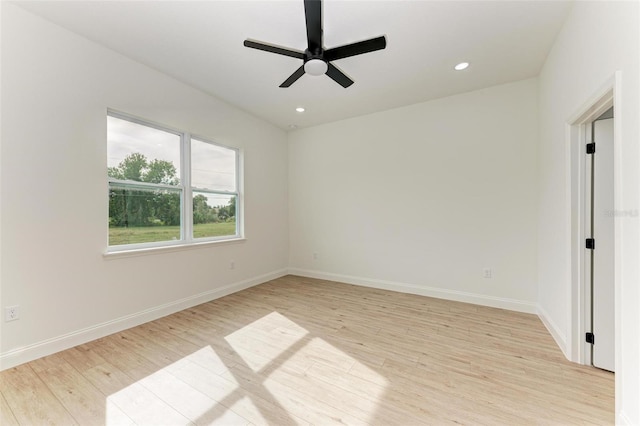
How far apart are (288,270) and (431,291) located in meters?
2.80

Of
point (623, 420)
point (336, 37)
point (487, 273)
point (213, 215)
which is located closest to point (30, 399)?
point (213, 215)

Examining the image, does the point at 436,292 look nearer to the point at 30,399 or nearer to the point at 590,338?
the point at 590,338

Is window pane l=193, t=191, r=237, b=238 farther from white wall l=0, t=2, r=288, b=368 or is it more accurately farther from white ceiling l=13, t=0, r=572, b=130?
white ceiling l=13, t=0, r=572, b=130

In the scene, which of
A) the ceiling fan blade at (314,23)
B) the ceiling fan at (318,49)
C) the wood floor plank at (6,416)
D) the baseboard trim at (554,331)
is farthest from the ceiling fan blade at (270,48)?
the baseboard trim at (554,331)

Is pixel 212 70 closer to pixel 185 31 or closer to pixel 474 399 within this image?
pixel 185 31

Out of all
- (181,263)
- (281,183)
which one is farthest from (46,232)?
(281,183)

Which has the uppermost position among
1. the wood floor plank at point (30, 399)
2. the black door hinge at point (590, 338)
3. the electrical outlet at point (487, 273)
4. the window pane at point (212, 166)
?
the window pane at point (212, 166)

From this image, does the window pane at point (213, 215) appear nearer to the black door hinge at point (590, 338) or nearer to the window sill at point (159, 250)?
the window sill at point (159, 250)

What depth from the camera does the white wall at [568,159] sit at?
132cm

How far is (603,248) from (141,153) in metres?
4.72

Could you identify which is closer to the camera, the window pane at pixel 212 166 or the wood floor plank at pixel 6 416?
the wood floor plank at pixel 6 416

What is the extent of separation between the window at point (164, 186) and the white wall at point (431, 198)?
1728mm

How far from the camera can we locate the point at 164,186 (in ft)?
10.6

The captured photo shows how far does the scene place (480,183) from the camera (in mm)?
3527
